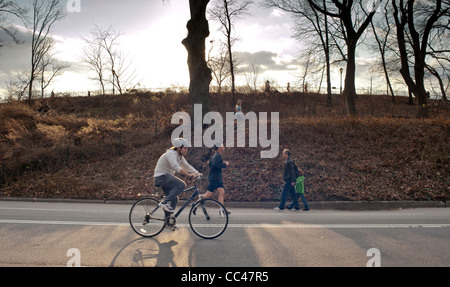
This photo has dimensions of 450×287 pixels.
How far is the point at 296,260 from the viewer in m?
5.16

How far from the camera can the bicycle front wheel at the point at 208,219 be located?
6.43 metres

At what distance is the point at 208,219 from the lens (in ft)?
21.4

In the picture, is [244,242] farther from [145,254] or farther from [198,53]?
[198,53]

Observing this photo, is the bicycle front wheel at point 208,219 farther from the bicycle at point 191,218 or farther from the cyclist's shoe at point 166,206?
the cyclist's shoe at point 166,206

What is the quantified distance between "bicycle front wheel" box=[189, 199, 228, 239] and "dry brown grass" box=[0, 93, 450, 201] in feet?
14.7

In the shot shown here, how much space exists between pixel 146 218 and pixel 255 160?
24.5 ft

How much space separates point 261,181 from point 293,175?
7.68ft

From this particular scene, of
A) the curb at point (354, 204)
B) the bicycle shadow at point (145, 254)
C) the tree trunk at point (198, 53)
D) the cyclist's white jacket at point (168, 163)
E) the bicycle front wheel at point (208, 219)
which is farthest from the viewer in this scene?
the tree trunk at point (198, 53)

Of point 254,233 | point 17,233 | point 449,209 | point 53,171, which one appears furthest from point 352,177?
point 53,171

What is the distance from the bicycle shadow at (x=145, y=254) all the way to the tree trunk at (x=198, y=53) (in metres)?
11.0

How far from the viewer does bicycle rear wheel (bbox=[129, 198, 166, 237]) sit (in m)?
6.64

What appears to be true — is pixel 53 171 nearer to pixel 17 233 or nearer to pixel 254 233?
pixel 17 233

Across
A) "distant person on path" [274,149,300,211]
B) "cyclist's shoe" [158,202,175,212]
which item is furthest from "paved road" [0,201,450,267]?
"distant person on path" [274,149,300,211]

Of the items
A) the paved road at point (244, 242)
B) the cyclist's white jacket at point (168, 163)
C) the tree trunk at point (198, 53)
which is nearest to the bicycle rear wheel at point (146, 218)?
the paved road at point (244, 242)
